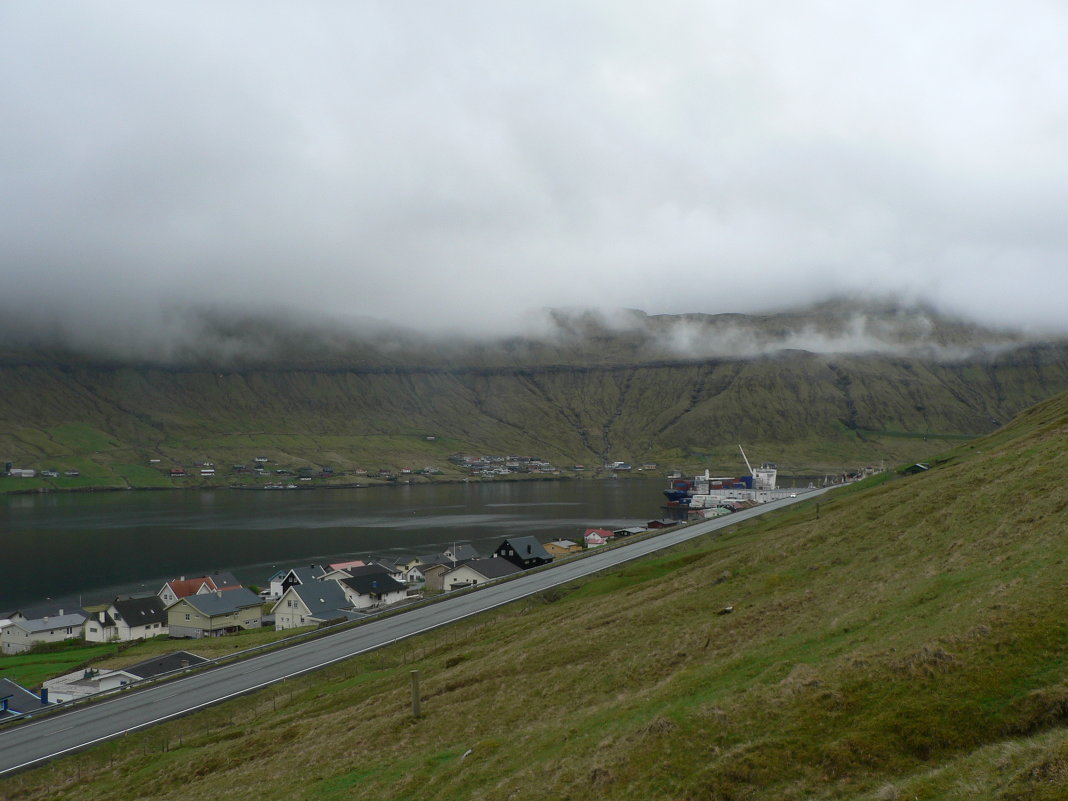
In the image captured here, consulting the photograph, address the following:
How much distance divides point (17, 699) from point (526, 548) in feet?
179

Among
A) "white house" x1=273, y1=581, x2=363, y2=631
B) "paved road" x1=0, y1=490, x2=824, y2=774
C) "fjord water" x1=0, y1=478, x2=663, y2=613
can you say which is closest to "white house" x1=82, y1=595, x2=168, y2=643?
"white house" x1=273, y1=581, x2=363, y2=631

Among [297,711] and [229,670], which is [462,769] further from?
[229,670]

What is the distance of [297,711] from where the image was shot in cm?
3281

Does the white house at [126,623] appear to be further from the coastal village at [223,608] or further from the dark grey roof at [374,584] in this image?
the dark grey roof at [374,584]

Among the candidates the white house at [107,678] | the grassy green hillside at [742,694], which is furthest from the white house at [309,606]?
the grassy green hillside at [742,694]

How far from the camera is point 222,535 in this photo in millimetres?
135125

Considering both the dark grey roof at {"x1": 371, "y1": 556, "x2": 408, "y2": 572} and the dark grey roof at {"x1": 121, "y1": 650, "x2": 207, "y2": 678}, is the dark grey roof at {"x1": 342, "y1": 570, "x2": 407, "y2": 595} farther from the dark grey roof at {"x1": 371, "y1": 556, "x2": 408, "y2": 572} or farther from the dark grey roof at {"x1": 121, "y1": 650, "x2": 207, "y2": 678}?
the dark grey roof at {"x1": 121, "y1": 650, "x2": 207, "y2": 678}

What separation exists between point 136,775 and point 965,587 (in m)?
30.8

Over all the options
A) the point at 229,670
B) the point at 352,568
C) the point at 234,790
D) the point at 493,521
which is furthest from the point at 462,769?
the point at 493,521

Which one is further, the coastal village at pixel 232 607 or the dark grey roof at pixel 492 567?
the dark grey roof at pixel 492 567

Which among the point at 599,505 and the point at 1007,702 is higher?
the point at 1007,702

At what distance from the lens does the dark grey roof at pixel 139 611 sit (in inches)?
2933

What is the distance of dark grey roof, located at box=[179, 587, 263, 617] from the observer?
73.9m

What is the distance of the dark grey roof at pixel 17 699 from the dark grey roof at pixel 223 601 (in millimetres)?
26481
